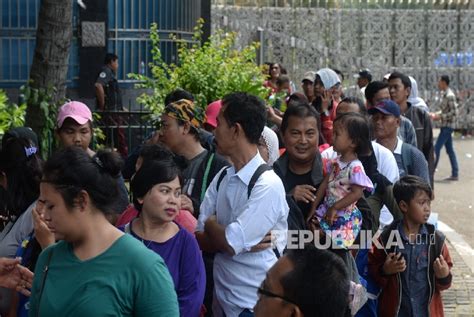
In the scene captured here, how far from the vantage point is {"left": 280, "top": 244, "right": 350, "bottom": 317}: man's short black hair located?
325 cm

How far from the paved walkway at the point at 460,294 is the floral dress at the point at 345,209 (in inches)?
114

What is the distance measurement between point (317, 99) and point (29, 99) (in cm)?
323

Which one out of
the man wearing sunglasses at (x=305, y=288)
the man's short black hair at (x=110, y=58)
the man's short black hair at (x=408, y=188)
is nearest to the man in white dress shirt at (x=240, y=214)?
the man's short black hair at (x=408, y=188)

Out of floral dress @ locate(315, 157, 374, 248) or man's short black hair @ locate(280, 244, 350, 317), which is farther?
floral dress @ locate(315, 157, 374, 248)

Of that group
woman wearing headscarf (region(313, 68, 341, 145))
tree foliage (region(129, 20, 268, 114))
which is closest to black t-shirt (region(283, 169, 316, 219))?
woman wearing headscarf (region(313, 68, 341, 145))

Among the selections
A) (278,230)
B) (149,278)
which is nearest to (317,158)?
(278,230)

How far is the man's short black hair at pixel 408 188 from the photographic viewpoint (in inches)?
268

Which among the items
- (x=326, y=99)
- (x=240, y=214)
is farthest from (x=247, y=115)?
(x=326, y=99)

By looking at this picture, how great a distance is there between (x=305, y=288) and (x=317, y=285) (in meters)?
0.04

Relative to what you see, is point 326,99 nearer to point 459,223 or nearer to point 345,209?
point 459,223

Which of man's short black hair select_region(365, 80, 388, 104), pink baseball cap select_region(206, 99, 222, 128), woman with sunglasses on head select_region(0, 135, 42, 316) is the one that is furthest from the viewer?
man's short black hair select_region(365, 80, 388, 104)

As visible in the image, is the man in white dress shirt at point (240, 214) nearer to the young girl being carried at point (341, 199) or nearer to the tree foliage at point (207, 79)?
the young girl being carried at point (341, 199)

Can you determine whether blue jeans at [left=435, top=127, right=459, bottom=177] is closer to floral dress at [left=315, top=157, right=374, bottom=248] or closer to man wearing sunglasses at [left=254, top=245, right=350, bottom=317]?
floral dress at [left=315, top=157, right=374, bottom=248]

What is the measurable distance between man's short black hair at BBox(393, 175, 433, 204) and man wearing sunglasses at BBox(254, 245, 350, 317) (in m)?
3.45
